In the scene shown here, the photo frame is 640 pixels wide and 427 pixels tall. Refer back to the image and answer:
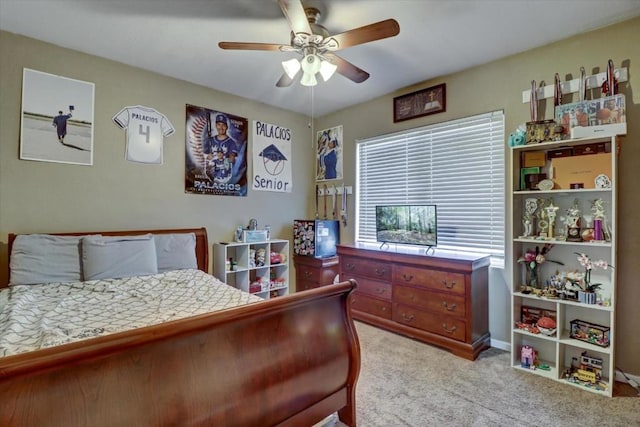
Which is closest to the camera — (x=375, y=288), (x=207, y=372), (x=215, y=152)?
(x=207, y=372)

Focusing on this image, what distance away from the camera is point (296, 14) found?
1715 mm

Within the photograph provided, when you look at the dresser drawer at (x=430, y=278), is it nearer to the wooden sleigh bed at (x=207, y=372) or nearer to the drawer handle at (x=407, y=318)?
the drawer handle at (x=407, y=318)

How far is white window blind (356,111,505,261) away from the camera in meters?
2.84

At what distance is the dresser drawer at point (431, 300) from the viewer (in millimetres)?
2621

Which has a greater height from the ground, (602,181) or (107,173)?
(107,173)

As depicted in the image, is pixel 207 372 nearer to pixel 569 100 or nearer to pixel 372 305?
pixel 372 305

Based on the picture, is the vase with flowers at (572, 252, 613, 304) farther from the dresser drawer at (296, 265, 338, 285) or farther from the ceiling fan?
the dresser drawer at (296, 265, 338, 285)

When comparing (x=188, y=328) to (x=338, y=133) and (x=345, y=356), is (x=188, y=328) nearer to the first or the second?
(x=345, y=356)

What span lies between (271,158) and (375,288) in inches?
83.0

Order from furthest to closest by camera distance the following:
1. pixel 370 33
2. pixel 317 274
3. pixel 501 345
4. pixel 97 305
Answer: pixel 317 274
pixel 501 345
pixel 97 305
pixel 370 33

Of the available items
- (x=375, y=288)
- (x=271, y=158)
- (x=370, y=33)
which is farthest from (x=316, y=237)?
(x=370, y=33)

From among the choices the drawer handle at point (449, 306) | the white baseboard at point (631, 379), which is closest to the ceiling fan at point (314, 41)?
the drawer handle at point (449, 306)

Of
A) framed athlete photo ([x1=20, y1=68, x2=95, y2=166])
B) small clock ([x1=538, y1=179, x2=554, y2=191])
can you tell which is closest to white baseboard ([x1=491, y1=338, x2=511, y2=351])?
small clock ([x1=538, y1=179, x2=554, y2=191])

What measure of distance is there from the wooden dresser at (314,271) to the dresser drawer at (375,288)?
0.61 metres
